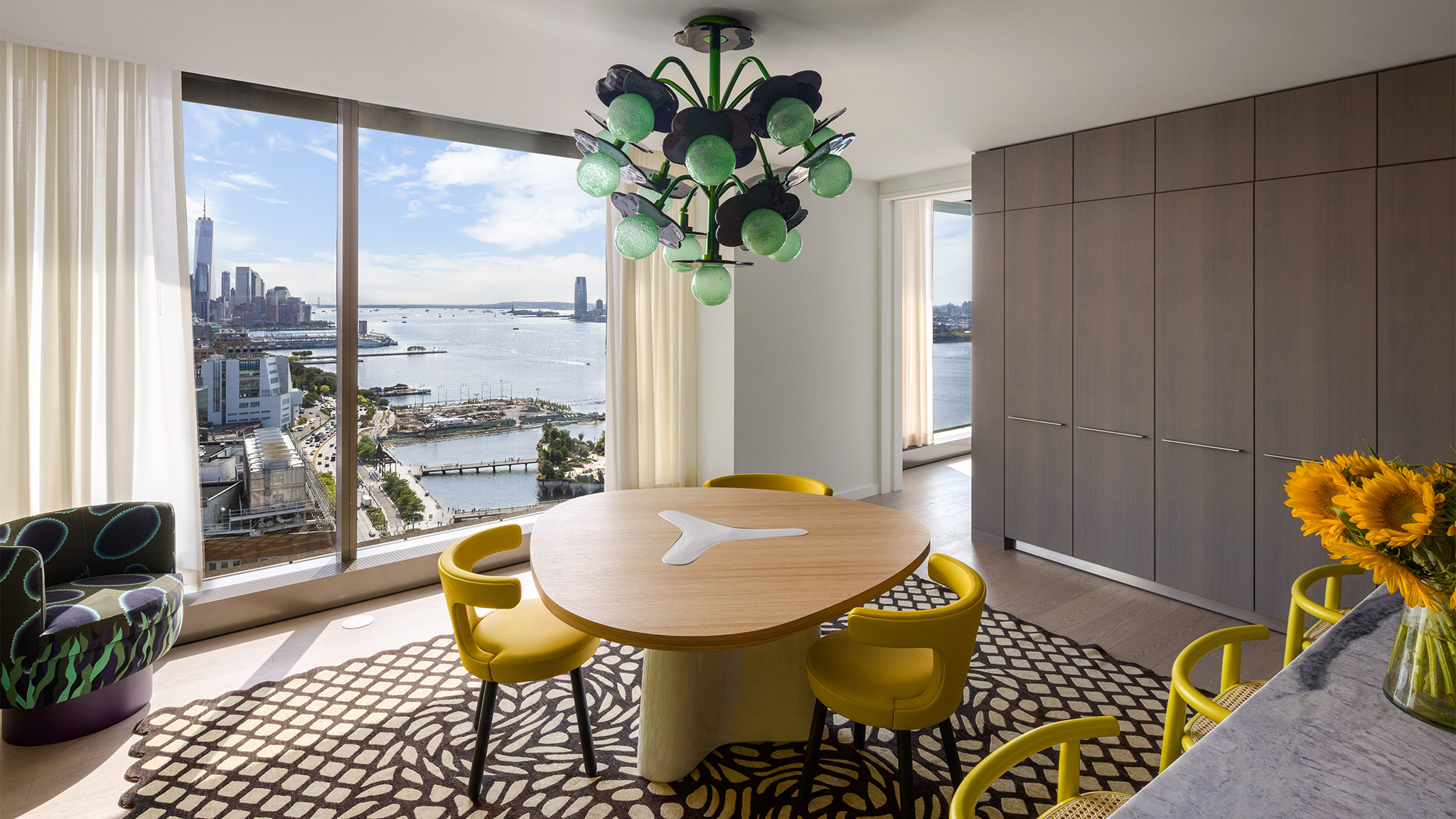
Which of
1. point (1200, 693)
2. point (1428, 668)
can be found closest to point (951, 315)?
point (1200, 693)

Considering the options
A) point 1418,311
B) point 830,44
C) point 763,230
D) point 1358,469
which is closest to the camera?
point 1358,469

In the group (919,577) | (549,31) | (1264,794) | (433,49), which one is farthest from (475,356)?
(1264,794)

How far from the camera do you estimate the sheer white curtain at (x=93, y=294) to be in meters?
2.86

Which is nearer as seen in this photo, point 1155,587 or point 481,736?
point 481,736

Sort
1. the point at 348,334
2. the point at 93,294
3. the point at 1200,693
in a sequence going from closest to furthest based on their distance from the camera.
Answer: the point at 1200,693
the point at 93,294
the point at 348,334

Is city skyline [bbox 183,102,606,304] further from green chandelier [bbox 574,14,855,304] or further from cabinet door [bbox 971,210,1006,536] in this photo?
cabinet door [bbox 971,210,1006,536]

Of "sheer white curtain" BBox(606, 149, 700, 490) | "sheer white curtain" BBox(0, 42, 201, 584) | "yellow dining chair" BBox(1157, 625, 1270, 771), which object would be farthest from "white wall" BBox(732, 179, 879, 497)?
"yellow dining chair" BBox(1157, 625, 1270, 771)

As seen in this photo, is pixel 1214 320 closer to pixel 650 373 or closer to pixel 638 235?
pixel 638 235

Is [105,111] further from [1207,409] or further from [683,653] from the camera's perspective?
[1207,409]

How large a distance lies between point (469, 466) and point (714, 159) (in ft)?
10.2

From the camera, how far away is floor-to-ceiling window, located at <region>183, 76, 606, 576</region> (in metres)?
3.49

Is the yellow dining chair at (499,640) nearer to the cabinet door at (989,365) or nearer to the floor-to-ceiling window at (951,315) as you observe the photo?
the cabinet door at (989,365)

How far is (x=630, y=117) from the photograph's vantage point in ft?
6.52

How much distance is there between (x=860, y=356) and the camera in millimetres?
5793
